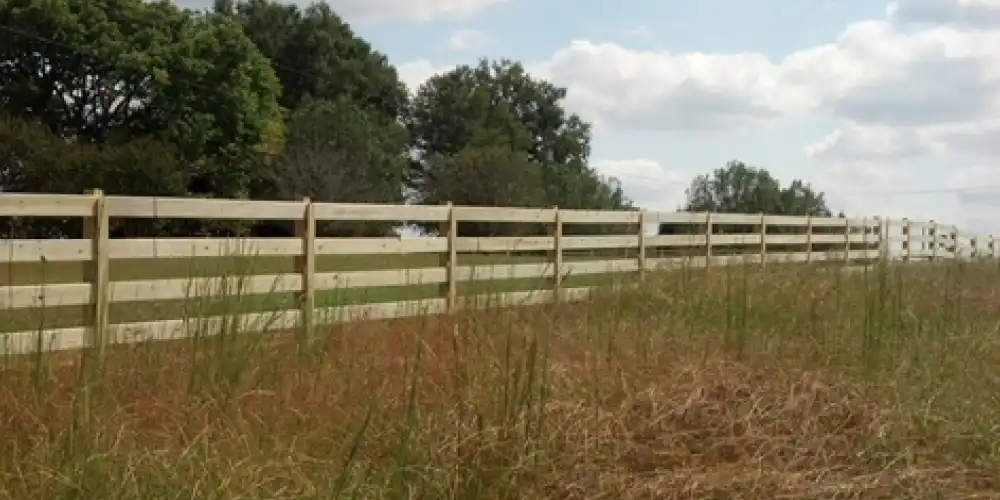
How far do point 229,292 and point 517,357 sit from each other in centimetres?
124

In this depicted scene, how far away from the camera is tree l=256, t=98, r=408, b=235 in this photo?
39.9 metres

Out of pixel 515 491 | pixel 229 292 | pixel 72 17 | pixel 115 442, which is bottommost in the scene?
pixel 515 491

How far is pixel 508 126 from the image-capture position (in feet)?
215

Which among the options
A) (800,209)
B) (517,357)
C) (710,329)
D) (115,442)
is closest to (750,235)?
(710,329)

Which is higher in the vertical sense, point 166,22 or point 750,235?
point 166,22

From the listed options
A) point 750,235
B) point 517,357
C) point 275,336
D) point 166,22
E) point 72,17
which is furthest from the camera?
point 166,22

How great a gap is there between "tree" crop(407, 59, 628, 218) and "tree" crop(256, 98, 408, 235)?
8550mm

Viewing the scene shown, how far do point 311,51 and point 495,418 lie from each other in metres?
55.7

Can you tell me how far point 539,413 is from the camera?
3.91m

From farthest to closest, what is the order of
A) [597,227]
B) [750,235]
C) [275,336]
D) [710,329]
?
1. [750,235]
2. [597,227]
3. [710,329]
4. [275,336]

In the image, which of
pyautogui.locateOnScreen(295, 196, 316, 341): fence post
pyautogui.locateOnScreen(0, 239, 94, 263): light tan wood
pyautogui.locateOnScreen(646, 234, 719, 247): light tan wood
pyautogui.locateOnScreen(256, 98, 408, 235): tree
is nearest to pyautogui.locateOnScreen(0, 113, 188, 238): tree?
pyautogui.locateOnScreen(256, 98, 408, 235): tree

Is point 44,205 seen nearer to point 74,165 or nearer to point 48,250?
point 48,250

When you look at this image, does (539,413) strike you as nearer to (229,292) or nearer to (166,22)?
(229,292)

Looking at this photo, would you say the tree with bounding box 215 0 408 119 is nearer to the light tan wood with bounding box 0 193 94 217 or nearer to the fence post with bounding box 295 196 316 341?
the fence post with bounding box 295 196 316 341
